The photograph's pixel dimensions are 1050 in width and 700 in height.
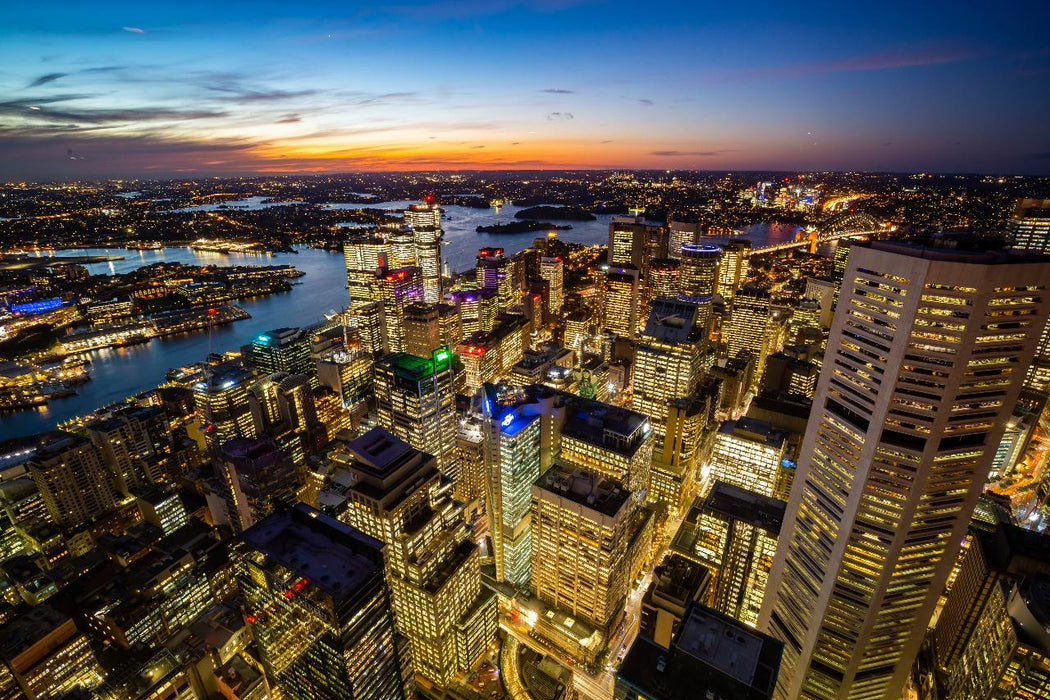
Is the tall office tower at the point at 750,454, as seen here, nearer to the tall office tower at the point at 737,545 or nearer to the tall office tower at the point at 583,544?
the tall office tower at the point at 737,545

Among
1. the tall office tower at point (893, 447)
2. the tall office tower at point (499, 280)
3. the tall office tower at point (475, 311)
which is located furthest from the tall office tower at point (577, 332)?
the tall office tower at point (893, 447)

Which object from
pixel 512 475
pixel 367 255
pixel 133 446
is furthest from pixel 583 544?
pixel 367 255

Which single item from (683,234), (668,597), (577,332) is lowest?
(577,332)

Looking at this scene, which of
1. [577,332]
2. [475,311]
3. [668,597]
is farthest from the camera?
[475,311]

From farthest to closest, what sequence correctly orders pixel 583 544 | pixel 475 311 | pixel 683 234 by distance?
pixel 683 234 < pixel 475 311 < pixel 583 544

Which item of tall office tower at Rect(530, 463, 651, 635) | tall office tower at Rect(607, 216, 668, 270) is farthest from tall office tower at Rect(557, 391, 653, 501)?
tall office tower at Rect(607, 216, 668, 270)

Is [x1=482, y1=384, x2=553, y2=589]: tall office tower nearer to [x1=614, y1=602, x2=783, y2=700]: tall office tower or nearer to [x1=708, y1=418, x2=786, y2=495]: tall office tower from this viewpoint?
[x1=614, y1=602, x2=783, y2=700]: tall office tower

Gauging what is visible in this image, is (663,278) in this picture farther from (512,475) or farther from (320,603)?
(320,603)
